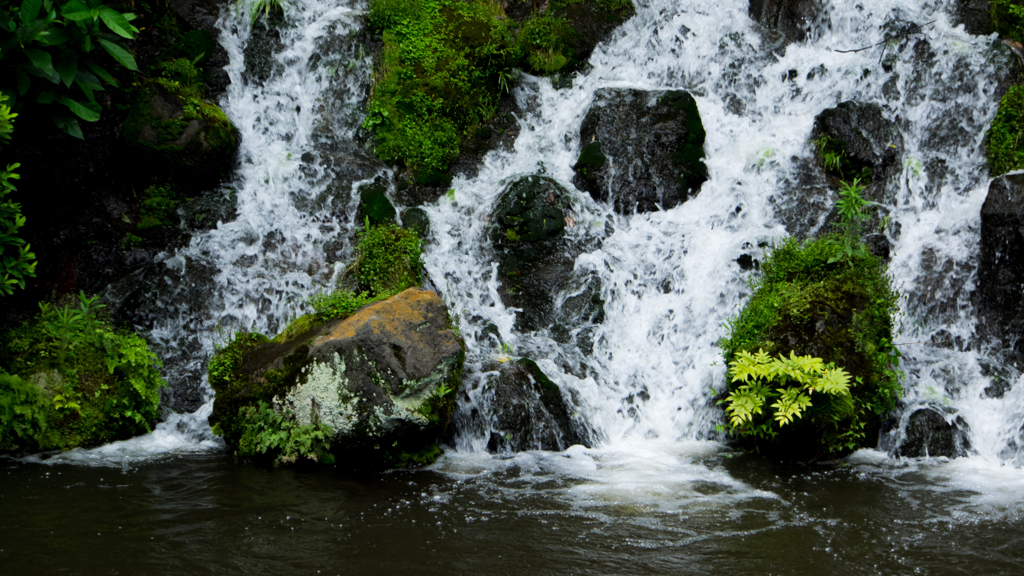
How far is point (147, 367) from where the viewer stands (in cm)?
801

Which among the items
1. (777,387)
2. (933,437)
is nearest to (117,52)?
(777,387)

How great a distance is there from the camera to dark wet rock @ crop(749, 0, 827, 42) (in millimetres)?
13203

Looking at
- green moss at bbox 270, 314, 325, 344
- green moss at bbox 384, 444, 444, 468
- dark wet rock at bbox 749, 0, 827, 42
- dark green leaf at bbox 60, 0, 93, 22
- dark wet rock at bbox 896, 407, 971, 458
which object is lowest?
green moss at bbox 384, 444, 444, 468

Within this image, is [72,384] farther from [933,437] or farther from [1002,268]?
[1002,268]

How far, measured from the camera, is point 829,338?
296 inches

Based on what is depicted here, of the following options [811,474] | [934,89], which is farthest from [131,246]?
[934,89]

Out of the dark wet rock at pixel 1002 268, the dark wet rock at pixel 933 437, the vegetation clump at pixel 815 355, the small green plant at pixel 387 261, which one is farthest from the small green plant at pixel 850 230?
the small green plant at pixel 387 261

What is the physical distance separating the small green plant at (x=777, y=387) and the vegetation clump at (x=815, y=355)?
0.01 metres

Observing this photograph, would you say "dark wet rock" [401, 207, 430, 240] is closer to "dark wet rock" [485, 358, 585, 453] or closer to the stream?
the stream

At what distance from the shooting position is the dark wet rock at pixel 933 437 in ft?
23.9

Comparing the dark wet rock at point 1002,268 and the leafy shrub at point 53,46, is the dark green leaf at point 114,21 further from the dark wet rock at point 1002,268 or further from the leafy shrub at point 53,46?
the dark wet rock at point 1002,268

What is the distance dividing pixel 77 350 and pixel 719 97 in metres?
11.2

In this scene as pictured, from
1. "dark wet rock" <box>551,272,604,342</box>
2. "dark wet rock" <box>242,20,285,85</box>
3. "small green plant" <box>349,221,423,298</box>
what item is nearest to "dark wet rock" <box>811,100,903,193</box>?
"dark wet rock" <box>551,272,604,342</box>

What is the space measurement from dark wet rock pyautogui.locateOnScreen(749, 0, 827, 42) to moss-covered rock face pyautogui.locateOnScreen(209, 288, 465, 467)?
10297 mm
